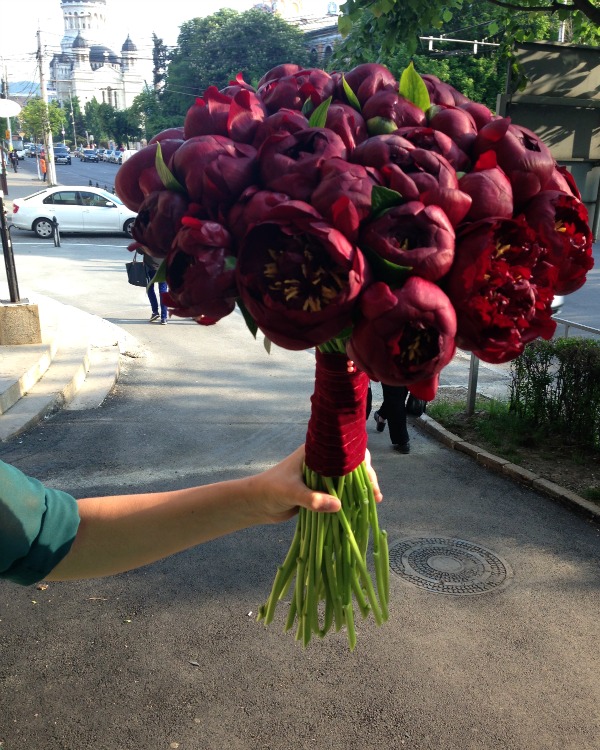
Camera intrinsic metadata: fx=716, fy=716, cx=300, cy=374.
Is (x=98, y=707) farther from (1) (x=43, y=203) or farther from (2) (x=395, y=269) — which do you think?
(1) (x=43, y=203)

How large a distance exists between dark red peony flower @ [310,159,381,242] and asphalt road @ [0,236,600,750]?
2.82 meters

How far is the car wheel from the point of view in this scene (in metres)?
22.4

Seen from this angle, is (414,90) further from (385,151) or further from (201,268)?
(201,268)

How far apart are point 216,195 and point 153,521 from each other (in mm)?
871

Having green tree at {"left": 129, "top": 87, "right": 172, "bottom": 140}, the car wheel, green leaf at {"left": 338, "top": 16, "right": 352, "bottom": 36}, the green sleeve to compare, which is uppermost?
green tree at {"left": 129, "top": 87, "right": 172, "bottom": 140}

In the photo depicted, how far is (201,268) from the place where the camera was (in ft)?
4.15

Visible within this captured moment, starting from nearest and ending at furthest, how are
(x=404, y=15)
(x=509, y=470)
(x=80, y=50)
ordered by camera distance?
(x=404, y=15)
(x=509, y=470)
(x=80, y=50)

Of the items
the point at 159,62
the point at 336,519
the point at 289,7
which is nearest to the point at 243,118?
the point at 336,519

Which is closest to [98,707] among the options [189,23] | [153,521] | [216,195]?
[153,521]

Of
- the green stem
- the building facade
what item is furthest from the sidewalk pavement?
the building facade

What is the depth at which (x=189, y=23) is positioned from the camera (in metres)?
54.6

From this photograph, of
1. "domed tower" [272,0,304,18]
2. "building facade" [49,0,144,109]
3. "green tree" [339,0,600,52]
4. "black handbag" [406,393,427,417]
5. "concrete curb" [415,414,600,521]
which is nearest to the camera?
A: "green tree" [339,0,600,52]

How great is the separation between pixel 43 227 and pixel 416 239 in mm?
23269

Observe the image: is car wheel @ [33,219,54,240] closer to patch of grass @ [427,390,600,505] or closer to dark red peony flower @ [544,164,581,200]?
patch of grass @ [427,390,600,505]
